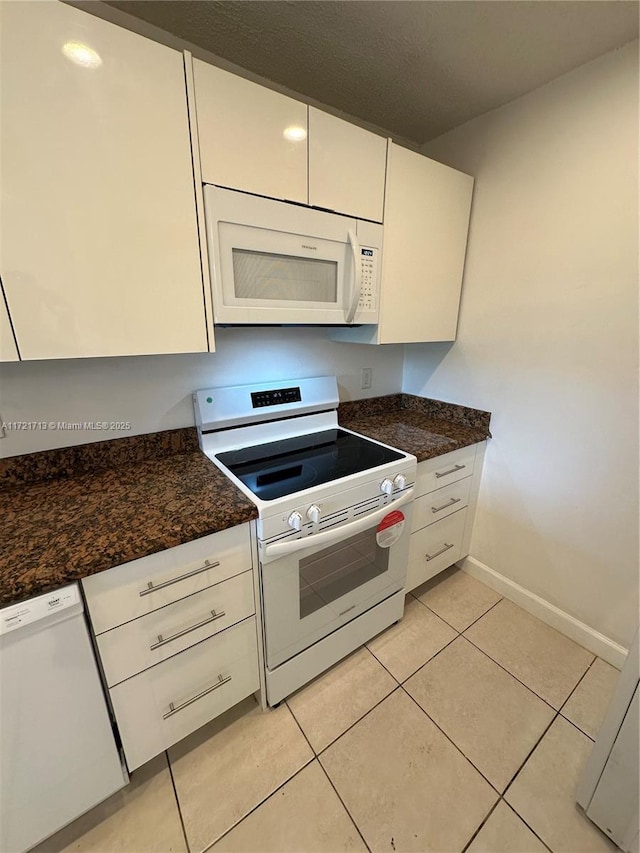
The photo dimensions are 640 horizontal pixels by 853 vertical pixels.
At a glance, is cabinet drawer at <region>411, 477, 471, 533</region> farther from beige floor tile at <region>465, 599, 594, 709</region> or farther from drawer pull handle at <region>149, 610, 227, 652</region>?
drawer pull handle at <region>149, 610, 227, 652</region>

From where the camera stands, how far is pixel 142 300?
3.35 ft

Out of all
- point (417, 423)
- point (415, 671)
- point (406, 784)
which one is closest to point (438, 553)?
point (415, 671)

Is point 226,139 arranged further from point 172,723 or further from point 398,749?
point 398,749

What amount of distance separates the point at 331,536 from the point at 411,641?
2.94 feet

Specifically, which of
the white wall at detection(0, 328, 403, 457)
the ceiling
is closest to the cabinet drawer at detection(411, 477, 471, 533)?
the white wall at detection(0, 328, 403, 457)

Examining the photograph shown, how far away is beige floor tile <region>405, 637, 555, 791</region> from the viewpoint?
1235mm

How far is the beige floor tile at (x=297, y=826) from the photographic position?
102 cm

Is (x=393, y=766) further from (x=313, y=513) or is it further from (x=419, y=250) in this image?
(x=419, y=250)

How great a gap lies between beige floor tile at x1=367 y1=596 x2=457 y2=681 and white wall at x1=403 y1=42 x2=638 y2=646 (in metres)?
0.53

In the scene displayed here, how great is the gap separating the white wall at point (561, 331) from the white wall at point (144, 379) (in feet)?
2.66

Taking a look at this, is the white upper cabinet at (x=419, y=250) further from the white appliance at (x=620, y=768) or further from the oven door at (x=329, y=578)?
the white appliance at (x=620, y=768)

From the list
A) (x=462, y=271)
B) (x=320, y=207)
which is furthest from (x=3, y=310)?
(x=462, y=271)

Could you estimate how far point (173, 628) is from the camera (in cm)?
105

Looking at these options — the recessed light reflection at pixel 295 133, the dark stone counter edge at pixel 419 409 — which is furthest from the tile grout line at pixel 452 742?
the recessed light reflection at pixel 295 133
